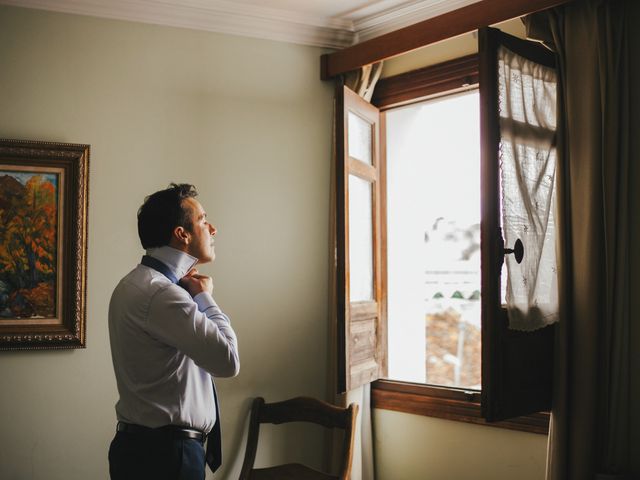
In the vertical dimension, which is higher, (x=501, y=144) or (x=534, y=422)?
(x=501, y=144)

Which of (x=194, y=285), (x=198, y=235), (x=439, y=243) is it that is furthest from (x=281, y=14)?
(x=439, y=243)

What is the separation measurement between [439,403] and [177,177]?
1.74m

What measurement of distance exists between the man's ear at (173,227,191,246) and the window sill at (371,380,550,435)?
5.50 ft

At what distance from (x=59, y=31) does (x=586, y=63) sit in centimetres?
236

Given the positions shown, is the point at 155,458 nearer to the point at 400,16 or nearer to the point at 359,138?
the point at 359,138

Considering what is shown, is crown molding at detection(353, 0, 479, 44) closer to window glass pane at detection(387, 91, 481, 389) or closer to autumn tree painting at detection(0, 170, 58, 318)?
window glass pane at detection(387, 91, 481, 389)

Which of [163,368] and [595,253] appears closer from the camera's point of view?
[163,368]

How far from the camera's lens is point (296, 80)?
380 centimetres

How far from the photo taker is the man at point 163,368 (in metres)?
2.07

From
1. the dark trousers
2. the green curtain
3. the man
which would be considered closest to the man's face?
the man

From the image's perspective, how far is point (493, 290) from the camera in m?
2.50

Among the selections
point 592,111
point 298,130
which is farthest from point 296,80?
point 592,111

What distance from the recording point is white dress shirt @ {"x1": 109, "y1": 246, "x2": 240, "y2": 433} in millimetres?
2062

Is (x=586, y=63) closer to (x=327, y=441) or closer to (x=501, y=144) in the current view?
(x=501, y=144)
